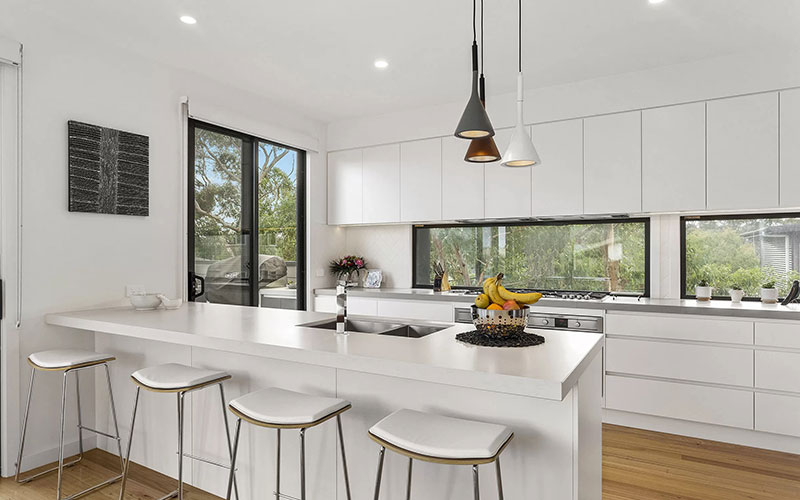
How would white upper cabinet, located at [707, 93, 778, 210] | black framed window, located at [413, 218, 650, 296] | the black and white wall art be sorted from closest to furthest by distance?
the black and white wall art, white upper cabinet, located at [707, 93, 778, 210], black framed window, located at [413, 218, 650, 296]

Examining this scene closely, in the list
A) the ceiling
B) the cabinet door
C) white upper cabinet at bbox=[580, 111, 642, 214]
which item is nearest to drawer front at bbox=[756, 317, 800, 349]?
white upper cabinet at bbox=[580, 111, 642, 214]

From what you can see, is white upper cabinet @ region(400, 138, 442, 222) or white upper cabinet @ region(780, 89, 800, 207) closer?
white upper cabinet @ region(780, 89, 800, 207)

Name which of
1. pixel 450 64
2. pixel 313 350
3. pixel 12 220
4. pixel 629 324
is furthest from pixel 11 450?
pixel 629 324

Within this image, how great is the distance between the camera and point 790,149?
10.2 ft

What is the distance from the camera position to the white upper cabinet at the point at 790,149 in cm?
309

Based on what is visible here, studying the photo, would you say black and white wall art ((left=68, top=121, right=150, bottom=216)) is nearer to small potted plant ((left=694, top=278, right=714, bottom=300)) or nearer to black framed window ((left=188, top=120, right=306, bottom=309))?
black framed window ((left=188, top=120, right=306, bottom=309))

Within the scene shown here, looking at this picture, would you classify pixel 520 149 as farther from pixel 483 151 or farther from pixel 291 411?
pixel 291 411

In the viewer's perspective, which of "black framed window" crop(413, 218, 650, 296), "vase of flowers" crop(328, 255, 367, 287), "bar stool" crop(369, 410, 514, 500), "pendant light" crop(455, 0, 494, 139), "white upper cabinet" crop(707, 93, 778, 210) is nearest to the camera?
"bar stool" crop(369, 410, 514, 500)

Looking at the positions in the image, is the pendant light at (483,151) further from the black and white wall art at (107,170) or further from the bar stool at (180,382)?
the black and white wall art at (107,170)

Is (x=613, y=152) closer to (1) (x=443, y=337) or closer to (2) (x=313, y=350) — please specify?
(1) (x=443, y=337)

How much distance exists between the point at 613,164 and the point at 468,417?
2.58 m

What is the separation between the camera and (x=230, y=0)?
2580mm

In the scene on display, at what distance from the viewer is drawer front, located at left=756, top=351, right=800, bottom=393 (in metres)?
2.91

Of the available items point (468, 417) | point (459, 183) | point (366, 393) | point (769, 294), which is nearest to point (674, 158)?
point (769, 294)
